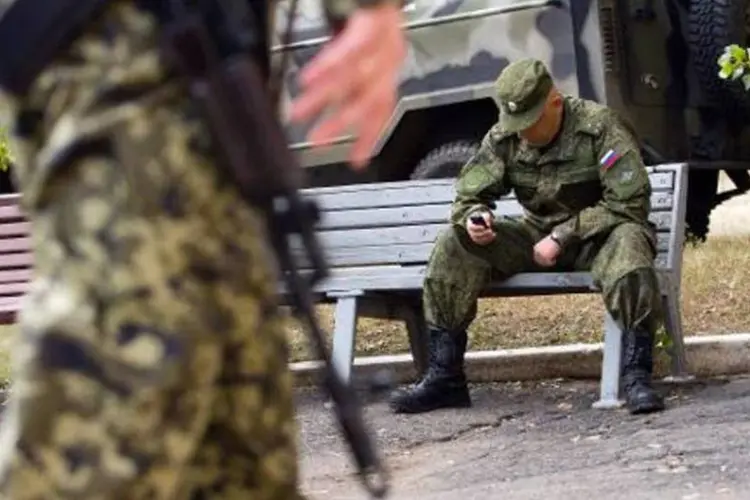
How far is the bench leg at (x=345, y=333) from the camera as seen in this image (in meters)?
6.24

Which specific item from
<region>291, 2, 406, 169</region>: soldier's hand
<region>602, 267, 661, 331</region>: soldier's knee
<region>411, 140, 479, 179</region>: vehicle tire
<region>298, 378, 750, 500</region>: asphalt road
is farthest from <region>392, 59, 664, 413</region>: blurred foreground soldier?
<region>291, 2, 406, 169</region>: soldier's hand

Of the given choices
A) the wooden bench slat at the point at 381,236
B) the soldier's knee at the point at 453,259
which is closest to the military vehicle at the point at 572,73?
the wooden bench slat at the point at 381,236

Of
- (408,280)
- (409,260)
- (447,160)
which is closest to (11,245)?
(409,260)

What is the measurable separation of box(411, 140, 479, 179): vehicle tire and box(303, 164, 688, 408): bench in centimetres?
168

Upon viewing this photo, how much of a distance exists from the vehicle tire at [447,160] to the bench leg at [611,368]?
108 inches

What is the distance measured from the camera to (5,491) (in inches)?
78.0

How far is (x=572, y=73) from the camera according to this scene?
820 cm

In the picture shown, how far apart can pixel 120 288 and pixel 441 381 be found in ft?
13.7

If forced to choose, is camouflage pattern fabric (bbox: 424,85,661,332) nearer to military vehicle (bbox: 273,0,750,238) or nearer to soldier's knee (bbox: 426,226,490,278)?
soldier's knee (bbox: 426,226,490,278)

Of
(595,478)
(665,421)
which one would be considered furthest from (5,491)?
(665,421)

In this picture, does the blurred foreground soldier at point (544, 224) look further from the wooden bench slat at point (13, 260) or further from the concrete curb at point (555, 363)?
the wooden bench slat at point (13, 260)

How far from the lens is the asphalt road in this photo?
15.6 ft

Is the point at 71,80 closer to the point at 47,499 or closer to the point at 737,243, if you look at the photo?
the point at 47,499

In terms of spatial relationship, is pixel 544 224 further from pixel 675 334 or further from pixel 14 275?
pixel 14 275
